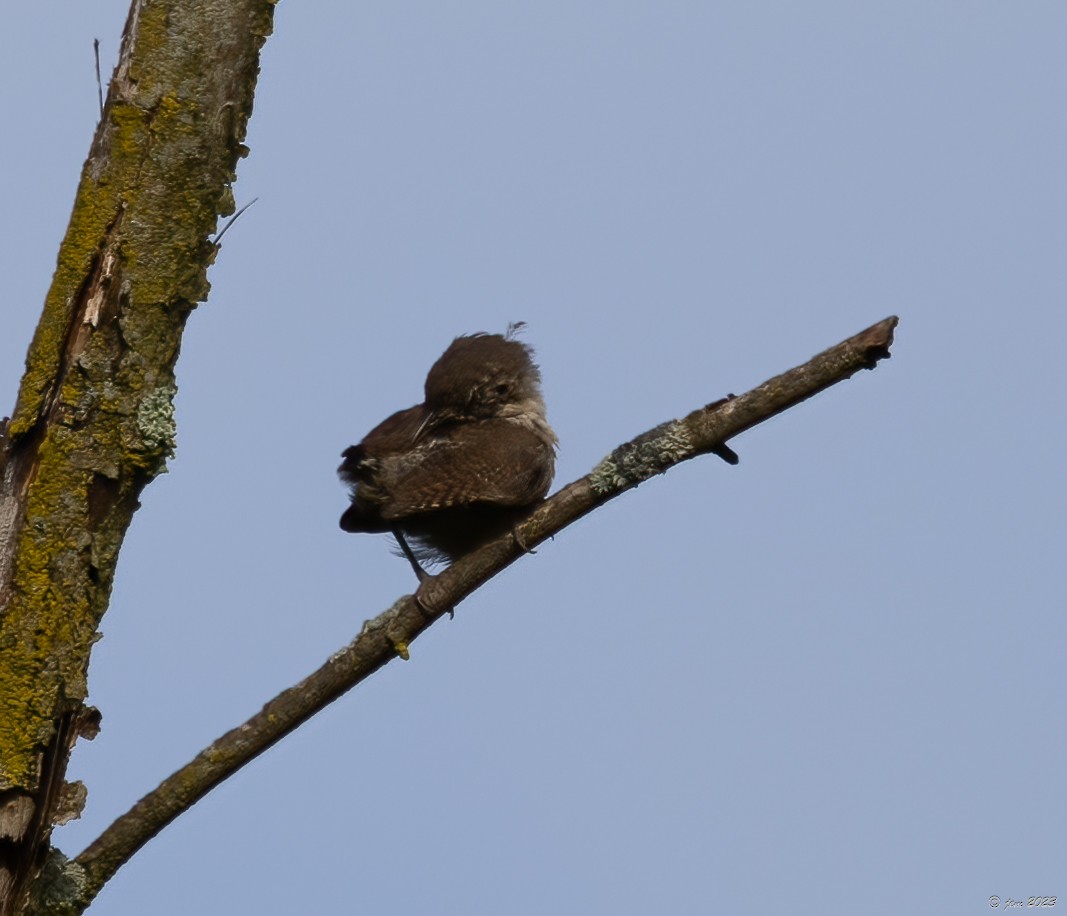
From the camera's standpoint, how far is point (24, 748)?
2543 mm

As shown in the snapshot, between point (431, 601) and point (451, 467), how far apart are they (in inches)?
45.8

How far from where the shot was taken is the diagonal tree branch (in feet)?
8.75

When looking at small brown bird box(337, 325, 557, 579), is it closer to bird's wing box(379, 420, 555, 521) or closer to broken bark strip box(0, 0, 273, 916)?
bird's wing box(379, 420, 555, 521)

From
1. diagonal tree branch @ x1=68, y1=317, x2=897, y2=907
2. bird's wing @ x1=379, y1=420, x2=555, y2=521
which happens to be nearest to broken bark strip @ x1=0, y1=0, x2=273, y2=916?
diagonal tree branch @ x1=68, y1=317, x2=897, y2=907

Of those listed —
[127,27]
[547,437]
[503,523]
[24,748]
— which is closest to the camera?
[24,748]

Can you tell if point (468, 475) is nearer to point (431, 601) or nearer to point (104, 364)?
point (431, 601)

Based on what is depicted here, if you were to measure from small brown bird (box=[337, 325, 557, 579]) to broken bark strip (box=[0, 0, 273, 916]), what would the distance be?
4.83ft

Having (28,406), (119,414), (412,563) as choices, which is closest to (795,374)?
(119,414)

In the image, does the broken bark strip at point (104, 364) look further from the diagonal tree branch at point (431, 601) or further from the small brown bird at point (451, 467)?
the small brown bird at point (451, 467)

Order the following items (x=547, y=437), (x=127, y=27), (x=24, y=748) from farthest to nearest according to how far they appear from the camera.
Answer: (x=547, y=437)
(x=127, y=27)
(x=24, y=748)

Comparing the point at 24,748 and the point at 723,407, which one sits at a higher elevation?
the point at 723,407

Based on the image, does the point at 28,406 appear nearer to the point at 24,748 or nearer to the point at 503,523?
the point at 24,748

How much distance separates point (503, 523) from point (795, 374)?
5.56 feet

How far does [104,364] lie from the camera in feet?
8.66
